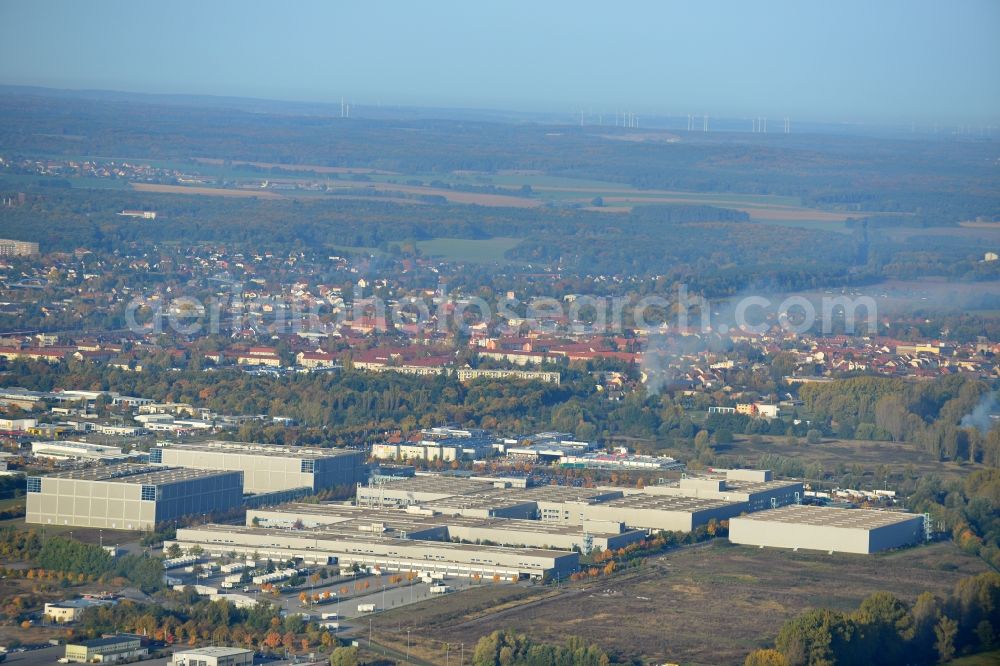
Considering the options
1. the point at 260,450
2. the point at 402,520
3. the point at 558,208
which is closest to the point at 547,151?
the point at 558,208

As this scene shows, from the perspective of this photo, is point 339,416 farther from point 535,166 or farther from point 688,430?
point 535,166

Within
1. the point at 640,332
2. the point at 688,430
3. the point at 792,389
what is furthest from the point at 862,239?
the point at 688,430

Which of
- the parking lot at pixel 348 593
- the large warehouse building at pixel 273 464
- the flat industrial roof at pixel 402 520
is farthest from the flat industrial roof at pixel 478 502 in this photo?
the parking lot at pixel 348 593

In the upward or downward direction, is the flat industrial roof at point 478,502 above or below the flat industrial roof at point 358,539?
below

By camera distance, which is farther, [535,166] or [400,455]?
[535,166]

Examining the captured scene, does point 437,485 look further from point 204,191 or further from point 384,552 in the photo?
point 204,191

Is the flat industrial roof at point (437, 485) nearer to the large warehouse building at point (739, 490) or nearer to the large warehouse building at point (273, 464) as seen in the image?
the large warehouse building at point (273, 464)

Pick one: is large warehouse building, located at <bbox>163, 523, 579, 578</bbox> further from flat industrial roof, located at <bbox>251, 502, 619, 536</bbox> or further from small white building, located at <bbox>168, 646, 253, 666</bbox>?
small white building, located at <bbox>168, 646, 253, 666</bbox>
